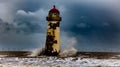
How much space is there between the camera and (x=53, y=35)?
35344mm

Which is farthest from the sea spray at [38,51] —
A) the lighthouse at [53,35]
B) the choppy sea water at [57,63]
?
the choppy sea water at [57,63]

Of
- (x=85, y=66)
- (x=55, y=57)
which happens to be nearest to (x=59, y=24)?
(x=55, y=57)

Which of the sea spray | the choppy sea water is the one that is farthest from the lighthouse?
the choppy sea water

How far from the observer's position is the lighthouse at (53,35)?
35.2 metres

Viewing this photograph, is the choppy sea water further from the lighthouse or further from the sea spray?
the sea spray

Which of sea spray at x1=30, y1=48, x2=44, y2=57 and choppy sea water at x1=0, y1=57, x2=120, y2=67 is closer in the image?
choppy sea water at x1=0, y1=57, x2=120, y2=67

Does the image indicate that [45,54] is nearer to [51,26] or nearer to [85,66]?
[51,26]

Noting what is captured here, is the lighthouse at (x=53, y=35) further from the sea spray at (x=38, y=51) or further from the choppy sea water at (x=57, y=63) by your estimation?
the choppy sea water at (x=57, y=63)

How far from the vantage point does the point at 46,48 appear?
117 ft

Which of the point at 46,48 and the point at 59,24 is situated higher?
the point at 59,24

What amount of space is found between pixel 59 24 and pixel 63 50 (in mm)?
3924

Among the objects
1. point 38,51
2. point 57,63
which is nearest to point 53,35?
point 38,51

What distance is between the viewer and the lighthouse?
3525 centimetres

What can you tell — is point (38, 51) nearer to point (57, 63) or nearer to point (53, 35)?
point (53, 35)
